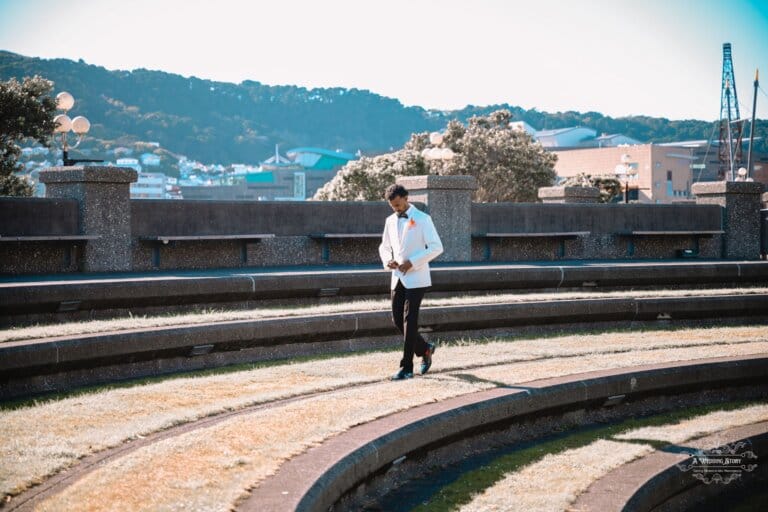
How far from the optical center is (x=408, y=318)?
9.23m

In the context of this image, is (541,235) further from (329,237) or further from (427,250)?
(427,250)

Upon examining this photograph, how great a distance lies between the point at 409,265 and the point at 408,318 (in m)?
0.55

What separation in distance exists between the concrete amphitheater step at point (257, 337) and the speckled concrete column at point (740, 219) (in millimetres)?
7283

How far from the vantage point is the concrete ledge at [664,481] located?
6.40m

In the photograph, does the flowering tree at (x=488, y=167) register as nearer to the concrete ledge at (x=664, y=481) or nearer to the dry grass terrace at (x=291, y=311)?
the dry grass terrace at (x=291, y=311)

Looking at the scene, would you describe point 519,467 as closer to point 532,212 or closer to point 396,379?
point 396,379

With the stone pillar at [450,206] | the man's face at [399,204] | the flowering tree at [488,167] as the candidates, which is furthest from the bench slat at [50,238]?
the flowering tree at [488,167]

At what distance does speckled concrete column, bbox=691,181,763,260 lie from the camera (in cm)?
2114

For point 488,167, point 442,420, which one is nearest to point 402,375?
point 442,420

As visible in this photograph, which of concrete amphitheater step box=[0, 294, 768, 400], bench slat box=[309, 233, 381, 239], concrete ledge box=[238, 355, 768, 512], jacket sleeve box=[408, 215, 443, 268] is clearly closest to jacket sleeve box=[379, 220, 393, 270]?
jacket sleeve box=[408, 215, 443, 268]

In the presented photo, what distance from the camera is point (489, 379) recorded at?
9.07 metres

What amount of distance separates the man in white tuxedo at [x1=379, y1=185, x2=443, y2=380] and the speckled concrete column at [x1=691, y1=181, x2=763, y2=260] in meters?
13.8

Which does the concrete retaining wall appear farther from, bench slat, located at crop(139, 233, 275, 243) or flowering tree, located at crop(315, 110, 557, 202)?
flowering tree, located at crop(315, 110, 557, 202)

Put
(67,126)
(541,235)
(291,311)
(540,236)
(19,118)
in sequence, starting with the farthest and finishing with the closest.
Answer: (19,118) < (67,126) < (540,236) < (541,235) < (291,311)
